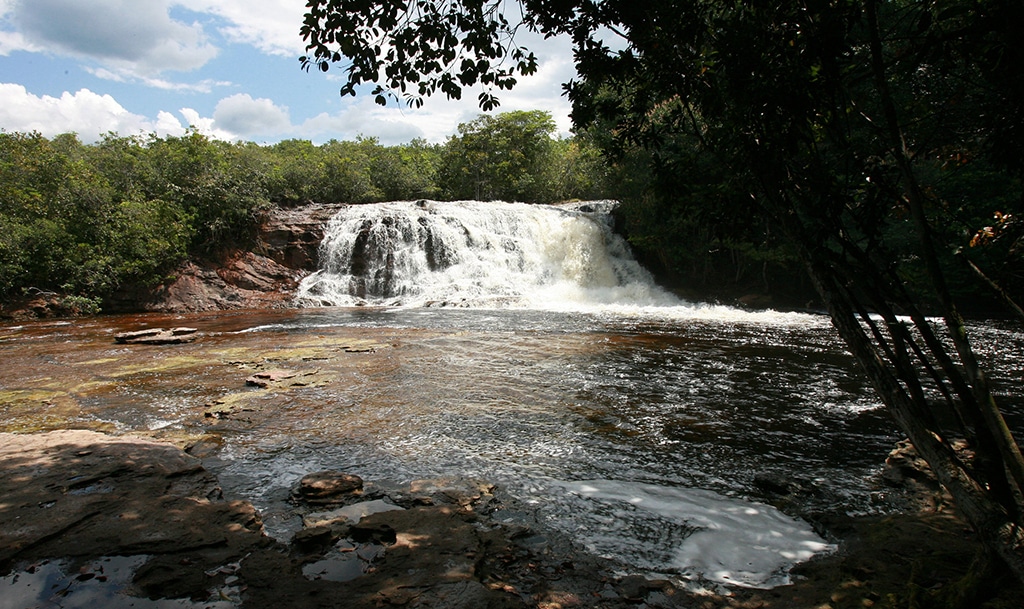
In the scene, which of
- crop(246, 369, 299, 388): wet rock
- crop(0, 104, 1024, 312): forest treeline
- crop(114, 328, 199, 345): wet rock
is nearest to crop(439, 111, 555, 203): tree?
crop(0, 104, 1024, 312): forest treeline

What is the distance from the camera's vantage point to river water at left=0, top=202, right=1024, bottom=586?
3.59 m

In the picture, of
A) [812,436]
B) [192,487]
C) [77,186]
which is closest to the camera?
[192,487]

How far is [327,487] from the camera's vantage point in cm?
375

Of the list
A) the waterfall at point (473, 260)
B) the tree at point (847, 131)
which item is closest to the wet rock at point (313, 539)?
the tree at point (847, 131)

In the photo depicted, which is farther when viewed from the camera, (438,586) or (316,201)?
(316,201)

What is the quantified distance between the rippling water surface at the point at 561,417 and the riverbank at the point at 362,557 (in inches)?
10.3

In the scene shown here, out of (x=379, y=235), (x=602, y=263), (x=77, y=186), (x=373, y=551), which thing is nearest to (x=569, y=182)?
(x=602, y=263)

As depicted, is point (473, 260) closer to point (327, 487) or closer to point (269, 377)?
point (269, 377)

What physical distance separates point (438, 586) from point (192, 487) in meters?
2.09

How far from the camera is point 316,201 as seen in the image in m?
30.2

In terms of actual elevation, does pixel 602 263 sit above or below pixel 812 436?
above

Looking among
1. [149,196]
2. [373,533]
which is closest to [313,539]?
[373,533]

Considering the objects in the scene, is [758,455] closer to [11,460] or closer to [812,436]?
[812,436]

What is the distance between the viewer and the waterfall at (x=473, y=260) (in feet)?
64.2
